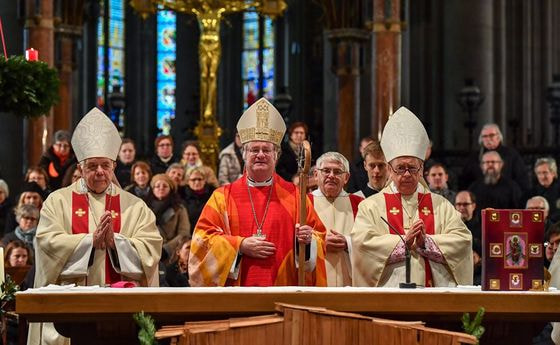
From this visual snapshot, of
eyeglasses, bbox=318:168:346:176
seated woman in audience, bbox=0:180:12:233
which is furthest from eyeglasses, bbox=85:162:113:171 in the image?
seated woman in audience, bbox=0:180:12:233

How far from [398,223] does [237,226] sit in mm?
1054

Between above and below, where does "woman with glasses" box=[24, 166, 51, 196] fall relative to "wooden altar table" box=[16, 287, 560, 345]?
above

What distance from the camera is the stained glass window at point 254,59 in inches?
1403

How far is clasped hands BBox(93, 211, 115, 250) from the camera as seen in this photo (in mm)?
8797

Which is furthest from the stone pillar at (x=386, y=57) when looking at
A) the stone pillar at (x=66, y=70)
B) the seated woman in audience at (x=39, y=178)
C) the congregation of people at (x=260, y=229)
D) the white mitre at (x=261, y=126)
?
the white mitre at (x=261, y=126)

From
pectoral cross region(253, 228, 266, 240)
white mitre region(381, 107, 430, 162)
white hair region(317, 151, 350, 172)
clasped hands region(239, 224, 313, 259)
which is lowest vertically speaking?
clasped hands region(239, 224, 313, 259)

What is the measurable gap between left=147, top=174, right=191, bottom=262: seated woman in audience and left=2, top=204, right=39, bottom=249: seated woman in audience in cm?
107

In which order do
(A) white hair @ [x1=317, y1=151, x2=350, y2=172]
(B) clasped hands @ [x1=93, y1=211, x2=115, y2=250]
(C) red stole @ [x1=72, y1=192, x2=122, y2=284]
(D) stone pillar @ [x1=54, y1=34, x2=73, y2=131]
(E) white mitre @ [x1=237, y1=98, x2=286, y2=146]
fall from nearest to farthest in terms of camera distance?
1. (B) clasped hands @ [x1=93, y1=211, x2=115, y2=250]
2. (E) white mitre @ [x1=237, y1=98, x2=286, y2=146]
3. (C) red stole @ [x1=72, y1=192, x2=122, y2=284]
4. (A) white hair @ [x1=317, y1=151, x2=350, y2=172]
5. (D) stone pillar @ [x1=54, y1=34, x2=73, y2=131]

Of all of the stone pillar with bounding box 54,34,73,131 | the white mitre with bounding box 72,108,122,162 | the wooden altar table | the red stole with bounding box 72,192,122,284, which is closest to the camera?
the wooden altar table

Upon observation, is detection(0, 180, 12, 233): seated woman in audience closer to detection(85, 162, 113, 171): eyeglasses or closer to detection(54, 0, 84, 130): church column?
detection(85, 162, 113, 171): eyeglasses

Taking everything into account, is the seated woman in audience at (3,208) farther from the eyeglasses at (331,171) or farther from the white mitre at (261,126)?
the white mitre at (261,126)

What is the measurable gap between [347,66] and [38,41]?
7.52 metres

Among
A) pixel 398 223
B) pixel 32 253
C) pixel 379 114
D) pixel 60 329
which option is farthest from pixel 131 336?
pixel 379 114

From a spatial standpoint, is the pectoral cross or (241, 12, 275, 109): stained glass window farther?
(241, 12, 275, 109): stained glass window
